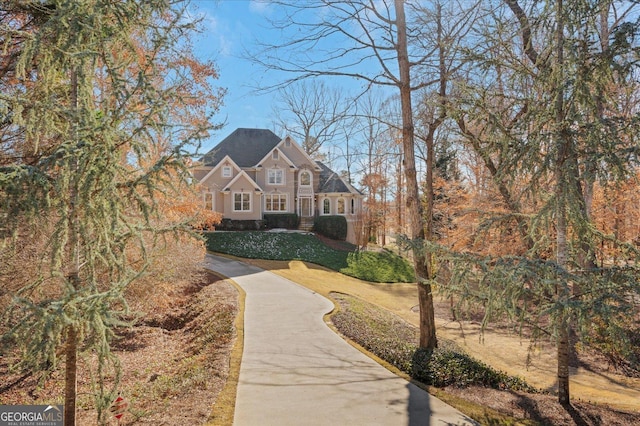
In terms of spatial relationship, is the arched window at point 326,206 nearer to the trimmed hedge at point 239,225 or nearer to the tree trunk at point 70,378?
the trimmed hedge at point 239,225

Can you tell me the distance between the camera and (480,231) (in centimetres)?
638

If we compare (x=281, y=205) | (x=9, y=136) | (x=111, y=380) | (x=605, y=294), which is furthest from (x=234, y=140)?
(x=605, y=294)

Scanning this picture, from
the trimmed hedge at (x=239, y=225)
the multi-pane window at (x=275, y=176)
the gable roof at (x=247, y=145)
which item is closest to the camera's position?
the trimmed hedge at (x=239, y=225)

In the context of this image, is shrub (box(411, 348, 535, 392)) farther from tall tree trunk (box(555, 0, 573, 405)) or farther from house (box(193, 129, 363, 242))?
house (box(193, 129, 363, 242))

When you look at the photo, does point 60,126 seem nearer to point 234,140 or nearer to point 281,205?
point 281,205

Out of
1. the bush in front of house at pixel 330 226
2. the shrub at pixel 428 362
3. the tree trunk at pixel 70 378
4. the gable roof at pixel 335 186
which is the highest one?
→ the gable roof at pixel 335 186

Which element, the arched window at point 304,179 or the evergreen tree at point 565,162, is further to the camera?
the arched window at point 304,179

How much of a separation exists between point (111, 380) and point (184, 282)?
16.7ft

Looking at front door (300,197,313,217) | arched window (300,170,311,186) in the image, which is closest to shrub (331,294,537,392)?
front door (300,197,313,217)

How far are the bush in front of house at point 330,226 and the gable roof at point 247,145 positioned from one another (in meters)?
7.13

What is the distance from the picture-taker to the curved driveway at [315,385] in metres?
4.96

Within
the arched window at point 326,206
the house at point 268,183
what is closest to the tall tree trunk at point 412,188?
the house at point 268,183

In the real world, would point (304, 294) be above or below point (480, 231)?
below

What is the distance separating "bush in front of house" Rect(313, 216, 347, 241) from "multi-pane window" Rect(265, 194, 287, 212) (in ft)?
9.37
